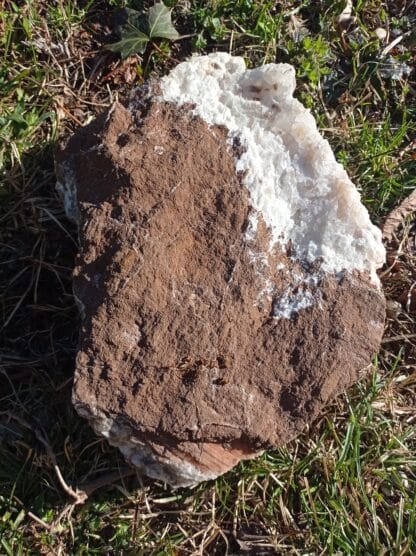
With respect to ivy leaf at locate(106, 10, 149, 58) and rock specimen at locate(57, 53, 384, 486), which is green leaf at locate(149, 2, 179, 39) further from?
rock specimen at locate(57, 53, 384, 486)

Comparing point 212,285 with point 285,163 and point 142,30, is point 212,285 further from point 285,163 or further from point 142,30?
point 142,30

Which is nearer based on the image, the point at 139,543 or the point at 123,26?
the point at 139,543

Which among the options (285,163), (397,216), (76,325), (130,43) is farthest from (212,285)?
(130,43)

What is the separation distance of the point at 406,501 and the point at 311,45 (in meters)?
2.29

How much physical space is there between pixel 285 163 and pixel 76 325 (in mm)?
1218

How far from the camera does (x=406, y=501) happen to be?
2.81 meters

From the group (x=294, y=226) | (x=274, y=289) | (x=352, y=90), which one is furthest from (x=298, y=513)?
(x=352, y=90)

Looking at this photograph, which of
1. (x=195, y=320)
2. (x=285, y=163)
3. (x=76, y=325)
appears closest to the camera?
(x=195, y=320)

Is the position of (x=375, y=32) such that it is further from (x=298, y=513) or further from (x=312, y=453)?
(x=298, y=513)

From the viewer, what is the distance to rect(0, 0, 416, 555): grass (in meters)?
2.73

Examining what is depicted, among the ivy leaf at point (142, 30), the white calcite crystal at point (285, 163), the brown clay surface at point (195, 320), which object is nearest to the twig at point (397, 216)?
the white calcite crystal at point (285, 163)

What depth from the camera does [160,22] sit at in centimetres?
319

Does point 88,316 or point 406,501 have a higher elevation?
point 88,316

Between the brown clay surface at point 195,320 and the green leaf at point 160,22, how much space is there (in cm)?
107
